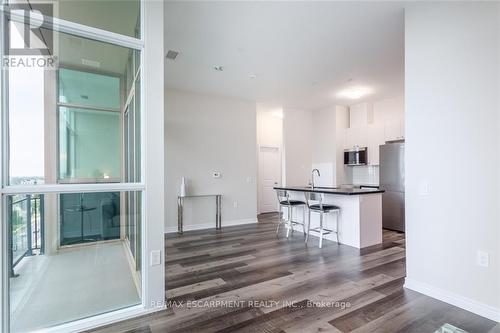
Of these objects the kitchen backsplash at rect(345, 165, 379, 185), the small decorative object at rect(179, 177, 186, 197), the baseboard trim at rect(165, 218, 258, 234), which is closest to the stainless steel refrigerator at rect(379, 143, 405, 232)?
the kitchen backsplash at rect(345, 165, 379, 185)

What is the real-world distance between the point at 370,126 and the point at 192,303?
5710 millimetres

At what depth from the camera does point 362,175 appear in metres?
6.83

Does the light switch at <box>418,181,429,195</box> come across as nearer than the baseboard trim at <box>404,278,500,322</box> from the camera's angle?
No

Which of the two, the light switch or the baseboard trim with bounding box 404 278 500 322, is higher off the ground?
the light switch

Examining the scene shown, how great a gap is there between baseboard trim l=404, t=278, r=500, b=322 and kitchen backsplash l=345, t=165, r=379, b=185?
13.7 feet

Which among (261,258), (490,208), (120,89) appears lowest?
(261,258)

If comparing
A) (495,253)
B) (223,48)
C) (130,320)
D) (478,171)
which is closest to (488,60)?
(478,171)

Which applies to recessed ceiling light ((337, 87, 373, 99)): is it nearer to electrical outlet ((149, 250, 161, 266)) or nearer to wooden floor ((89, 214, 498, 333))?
wooden floor ((89, 214, 498, 333))

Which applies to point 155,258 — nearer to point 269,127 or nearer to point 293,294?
point 293,294

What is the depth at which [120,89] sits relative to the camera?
2.66 metres

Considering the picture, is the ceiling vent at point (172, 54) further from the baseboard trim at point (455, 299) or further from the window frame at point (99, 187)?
the baseboard trim at point (455, 299)

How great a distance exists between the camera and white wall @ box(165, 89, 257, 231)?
5.44 metres

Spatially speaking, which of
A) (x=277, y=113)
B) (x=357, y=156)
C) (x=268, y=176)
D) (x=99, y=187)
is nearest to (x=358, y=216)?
(x=357, y=156)

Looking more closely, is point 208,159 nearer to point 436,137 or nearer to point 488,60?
point 436,137
